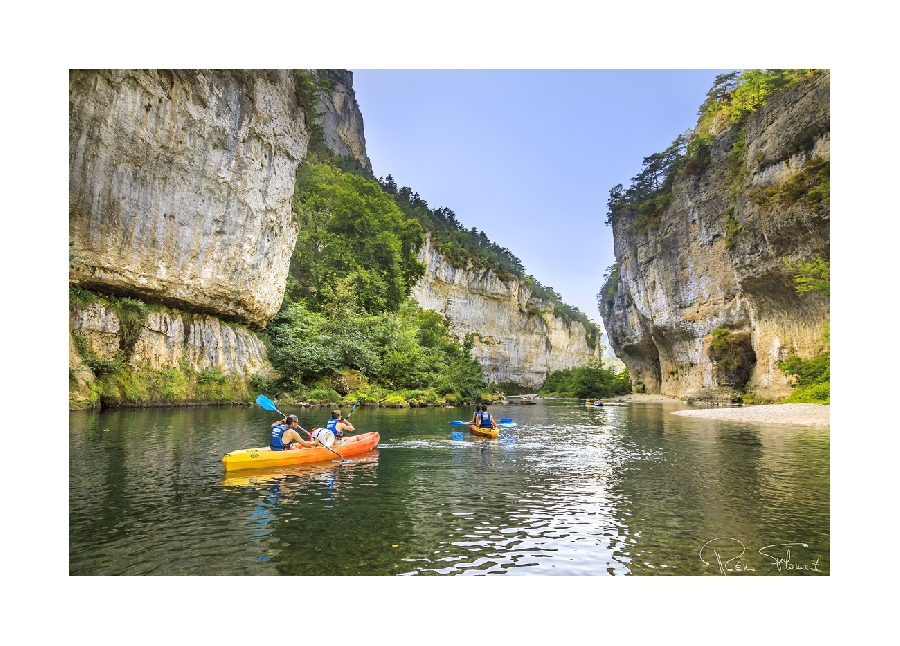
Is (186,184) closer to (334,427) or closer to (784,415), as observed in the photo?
(334,427)

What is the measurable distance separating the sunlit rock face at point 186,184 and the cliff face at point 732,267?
24.8 metres

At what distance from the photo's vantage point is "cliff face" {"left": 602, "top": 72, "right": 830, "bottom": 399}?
88.7 ft

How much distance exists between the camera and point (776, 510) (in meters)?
7.61

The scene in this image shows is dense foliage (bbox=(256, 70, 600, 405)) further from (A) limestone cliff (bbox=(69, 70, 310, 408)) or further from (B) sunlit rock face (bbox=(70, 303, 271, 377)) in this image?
(A) limestone cliff (bbox=(69, 70, 310, 408))

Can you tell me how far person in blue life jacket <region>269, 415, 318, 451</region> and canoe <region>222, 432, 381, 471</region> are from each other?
13 centimetres

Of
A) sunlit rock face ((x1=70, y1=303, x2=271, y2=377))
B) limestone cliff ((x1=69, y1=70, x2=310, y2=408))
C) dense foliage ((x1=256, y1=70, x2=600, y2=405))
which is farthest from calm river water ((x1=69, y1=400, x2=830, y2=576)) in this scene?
dense foliage ((x1=256, y1=70, x2=600, y2=405))

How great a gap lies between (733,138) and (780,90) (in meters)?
9.34

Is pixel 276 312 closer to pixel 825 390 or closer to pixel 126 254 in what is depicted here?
pixel 126 254

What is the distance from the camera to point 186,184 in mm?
22672

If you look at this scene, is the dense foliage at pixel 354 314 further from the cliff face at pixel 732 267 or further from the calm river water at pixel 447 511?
the cliff face at pixel 732 267

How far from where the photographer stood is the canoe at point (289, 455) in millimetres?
9797

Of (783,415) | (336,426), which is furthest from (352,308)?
(783,415)

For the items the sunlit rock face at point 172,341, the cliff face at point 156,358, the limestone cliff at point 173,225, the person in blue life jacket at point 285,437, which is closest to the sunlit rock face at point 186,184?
the limestone cliff at point 173,225
